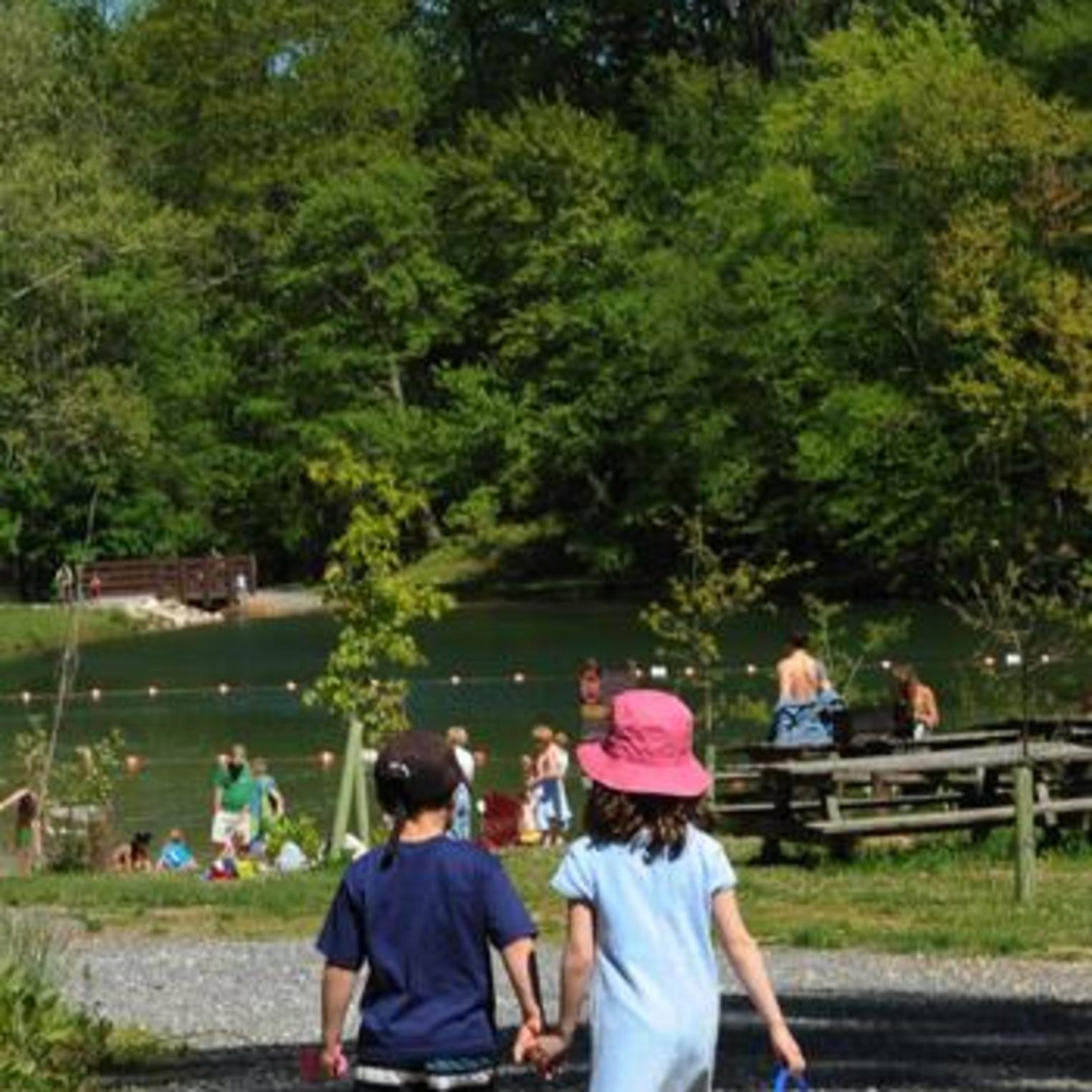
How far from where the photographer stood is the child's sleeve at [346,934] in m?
6.33

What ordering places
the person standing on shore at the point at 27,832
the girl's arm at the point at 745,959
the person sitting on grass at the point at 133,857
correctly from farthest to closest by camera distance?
the person sitting on grass at the point at 133,857
the person standing on shore at the point at 27,832
the girl's arm at the point at 745,959

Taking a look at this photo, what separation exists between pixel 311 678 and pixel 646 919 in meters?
42.7

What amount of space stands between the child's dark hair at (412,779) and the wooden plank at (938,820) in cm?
1260

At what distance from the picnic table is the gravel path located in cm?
360

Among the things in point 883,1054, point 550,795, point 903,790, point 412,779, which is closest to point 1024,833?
point 883,1054

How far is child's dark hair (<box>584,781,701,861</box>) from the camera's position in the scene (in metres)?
6.21

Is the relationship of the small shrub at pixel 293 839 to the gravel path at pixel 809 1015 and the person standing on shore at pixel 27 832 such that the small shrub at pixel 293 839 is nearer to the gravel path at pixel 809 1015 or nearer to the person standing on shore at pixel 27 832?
the person standing on shore at pixel 27 832

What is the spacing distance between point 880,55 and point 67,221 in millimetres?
21915

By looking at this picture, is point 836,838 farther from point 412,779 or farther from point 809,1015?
point 412,779

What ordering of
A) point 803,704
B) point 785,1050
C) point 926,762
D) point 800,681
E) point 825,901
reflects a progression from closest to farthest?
point 785,1050 → point 825,901 → point 926,762 → point 803,704 → point 800,681

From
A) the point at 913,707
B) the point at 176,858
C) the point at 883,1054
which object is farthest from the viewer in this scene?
the point at 176,858

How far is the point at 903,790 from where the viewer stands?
21.7 metres

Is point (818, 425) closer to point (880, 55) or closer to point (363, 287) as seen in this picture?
point (880, 55)

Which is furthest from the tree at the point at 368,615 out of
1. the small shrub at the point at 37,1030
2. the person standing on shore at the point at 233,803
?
the small shrub at the point at 37,1030
